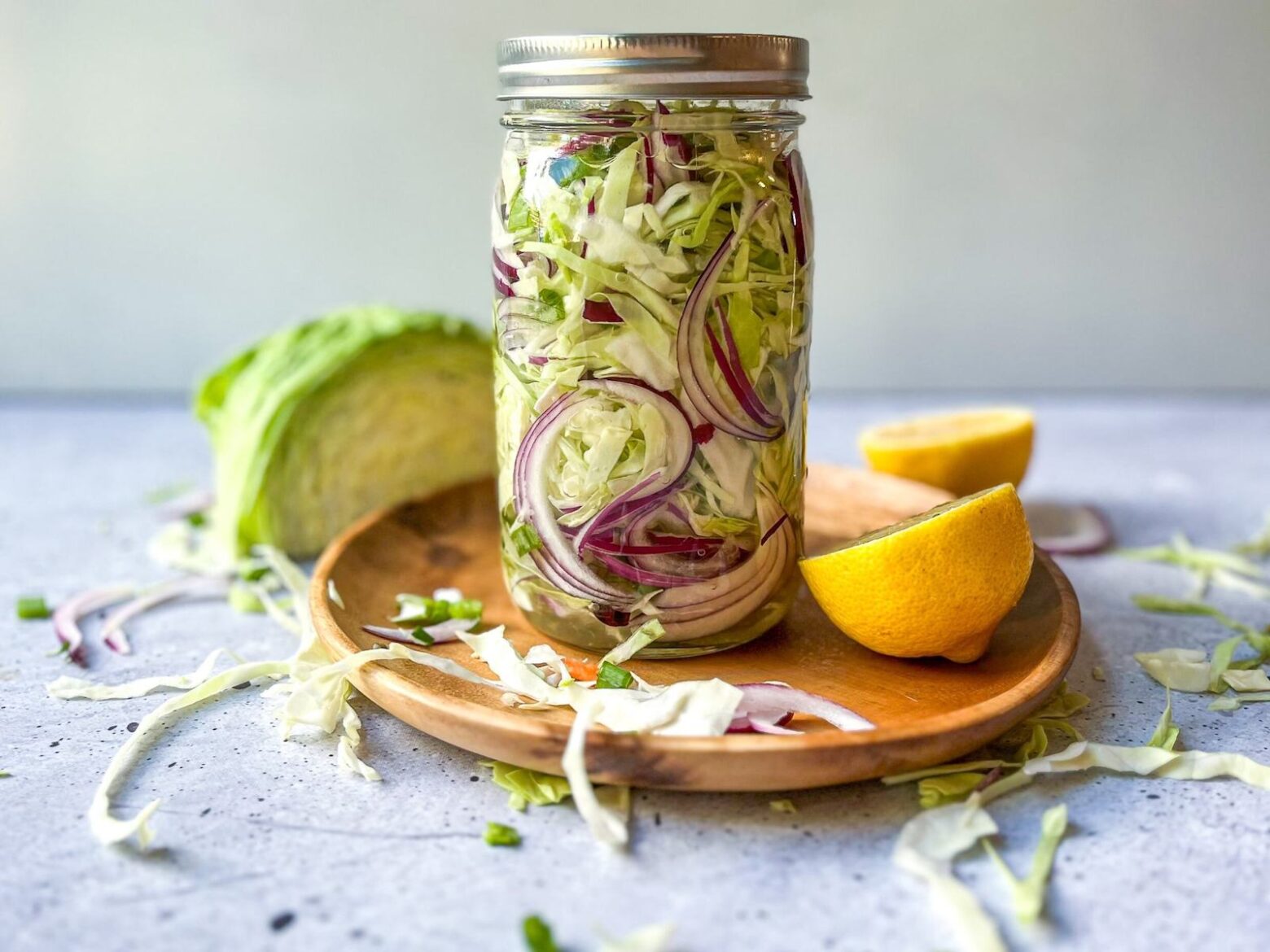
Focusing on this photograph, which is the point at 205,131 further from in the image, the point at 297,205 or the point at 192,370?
the point at 192,370

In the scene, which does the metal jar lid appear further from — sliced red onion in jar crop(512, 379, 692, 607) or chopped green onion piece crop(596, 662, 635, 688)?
chopped green onion piece crop(596, 662, 635, 688)

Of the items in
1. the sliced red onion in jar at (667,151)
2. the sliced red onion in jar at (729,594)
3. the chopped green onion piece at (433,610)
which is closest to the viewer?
the sliced red onion in jar at (667,151)

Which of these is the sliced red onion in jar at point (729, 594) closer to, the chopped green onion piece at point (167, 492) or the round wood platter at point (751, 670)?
the round wood platter at point (751, 670)

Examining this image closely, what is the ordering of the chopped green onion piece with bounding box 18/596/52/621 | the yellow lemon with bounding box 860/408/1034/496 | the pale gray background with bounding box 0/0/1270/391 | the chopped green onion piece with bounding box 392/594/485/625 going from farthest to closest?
the pale gray background with bounding box 0/0/1270/391
the yellow lemon with bounding box 860/408/1034/496
the chopped green onion piece with bounding box 18/596/52/621
the chopped green onion piece with bounding box 392/594/485/625

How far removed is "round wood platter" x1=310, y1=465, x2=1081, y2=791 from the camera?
113cm

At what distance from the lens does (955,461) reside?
75.5 inches

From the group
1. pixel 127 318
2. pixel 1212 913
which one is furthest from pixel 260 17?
pixel 1212 913

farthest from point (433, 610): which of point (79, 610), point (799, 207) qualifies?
point (799, 207)

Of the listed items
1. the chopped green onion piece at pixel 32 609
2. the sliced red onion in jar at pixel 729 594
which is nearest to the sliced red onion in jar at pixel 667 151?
the sliced red onion in jar at pixel 729 594

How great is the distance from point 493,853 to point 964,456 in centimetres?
109

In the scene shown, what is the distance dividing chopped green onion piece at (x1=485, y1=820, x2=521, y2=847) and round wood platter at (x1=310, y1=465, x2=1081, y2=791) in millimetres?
70

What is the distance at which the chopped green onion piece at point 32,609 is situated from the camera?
1695 millimetres

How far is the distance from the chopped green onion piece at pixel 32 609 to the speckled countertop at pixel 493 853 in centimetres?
13

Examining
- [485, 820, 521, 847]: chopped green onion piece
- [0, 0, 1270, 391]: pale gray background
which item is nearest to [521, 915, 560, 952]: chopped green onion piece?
[485, 820, 521, 847]: chopped green onion piece
